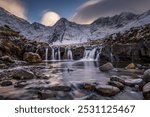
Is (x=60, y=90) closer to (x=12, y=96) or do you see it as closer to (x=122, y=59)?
(x=12, y=96)

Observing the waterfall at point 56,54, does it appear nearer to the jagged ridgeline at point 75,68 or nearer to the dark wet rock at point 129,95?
the jagged ridgeline at point 75,68

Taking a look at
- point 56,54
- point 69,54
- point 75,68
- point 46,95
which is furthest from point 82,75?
point 56,54

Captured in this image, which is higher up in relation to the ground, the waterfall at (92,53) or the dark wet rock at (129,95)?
the waterfall at (92,53)

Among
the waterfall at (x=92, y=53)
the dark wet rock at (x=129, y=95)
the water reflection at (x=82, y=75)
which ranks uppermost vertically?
the waterfall at (x=92, y=53)

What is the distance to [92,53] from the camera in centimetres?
993

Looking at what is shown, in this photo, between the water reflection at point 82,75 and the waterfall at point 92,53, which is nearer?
the water reflection at point 82,75

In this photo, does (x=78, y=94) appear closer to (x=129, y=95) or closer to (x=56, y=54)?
(x=129, y=95)

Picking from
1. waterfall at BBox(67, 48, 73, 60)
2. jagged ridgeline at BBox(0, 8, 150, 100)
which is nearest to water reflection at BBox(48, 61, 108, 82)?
jagged ridgeline at BBox(0, 8, 150, 100)

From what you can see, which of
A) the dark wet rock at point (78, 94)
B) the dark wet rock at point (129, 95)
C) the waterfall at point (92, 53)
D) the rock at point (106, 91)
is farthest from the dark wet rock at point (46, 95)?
the waterfall at point (92, 53)

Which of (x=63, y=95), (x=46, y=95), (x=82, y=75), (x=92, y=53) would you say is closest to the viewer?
(x=46, y=95)

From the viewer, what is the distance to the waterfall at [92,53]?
9567mm

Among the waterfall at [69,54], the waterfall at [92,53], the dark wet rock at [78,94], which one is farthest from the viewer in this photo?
the waterfall at [69,54]

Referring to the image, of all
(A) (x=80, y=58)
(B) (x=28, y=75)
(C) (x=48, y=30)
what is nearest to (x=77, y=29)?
(C) (x=48, y=30)

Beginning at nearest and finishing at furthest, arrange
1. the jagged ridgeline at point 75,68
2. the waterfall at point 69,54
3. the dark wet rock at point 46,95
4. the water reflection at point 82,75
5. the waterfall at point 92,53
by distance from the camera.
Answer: the dark wet rock at point 46,95, the jagged ridgeline at point 75,68, the water reflection at point 82,75, the waterfall at point 92,53, the waterfall at point 69,54
